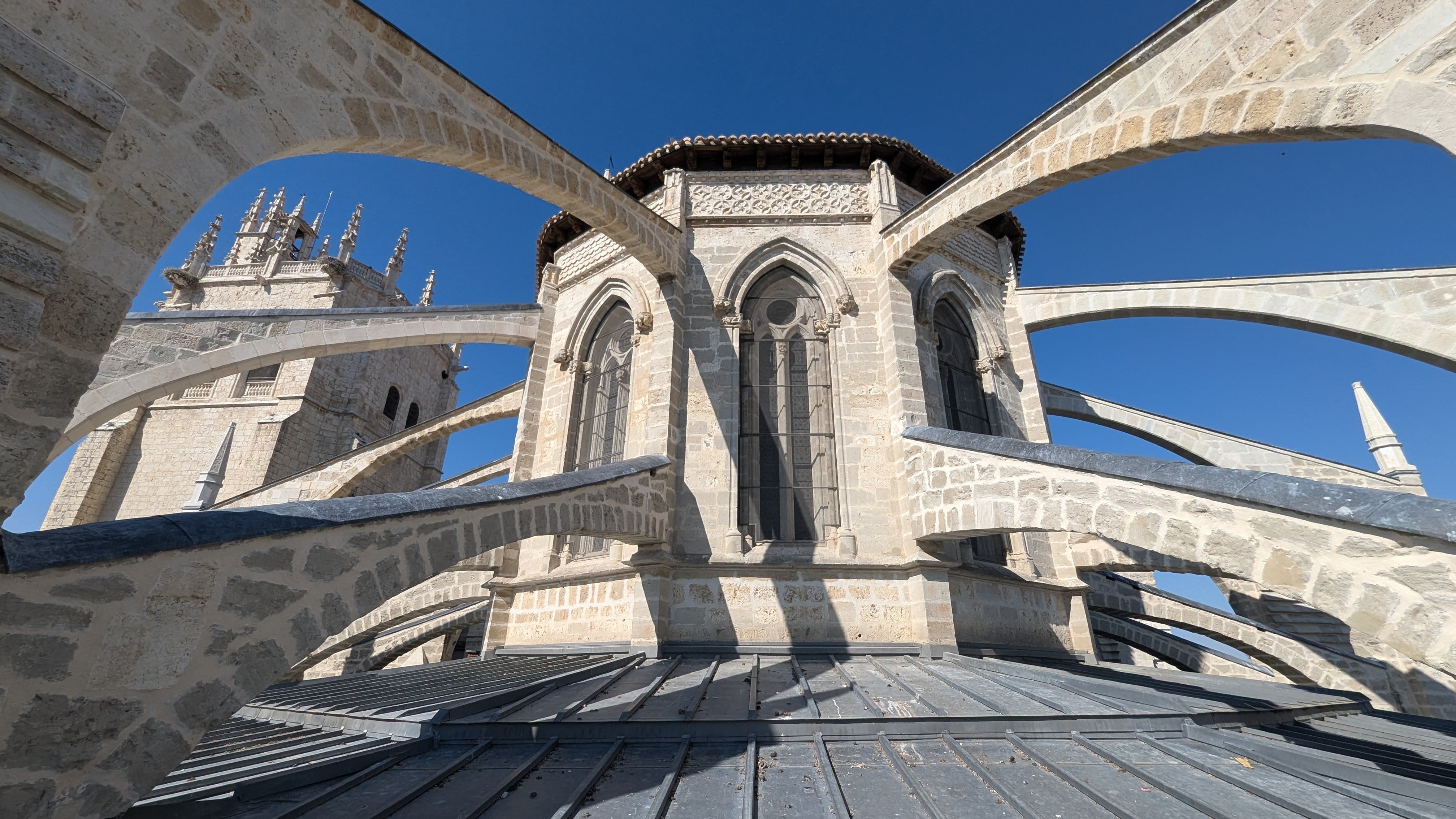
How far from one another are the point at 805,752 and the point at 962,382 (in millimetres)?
6614

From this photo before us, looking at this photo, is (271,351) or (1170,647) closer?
(271,351)

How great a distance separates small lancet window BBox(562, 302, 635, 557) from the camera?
8.23m

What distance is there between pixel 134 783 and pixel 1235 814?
423cm

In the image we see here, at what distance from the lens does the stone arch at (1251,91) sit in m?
2.90

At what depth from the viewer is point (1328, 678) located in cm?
914

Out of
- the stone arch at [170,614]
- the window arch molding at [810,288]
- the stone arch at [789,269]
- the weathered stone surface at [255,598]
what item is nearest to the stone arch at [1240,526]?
the window arch molding at [810,288]

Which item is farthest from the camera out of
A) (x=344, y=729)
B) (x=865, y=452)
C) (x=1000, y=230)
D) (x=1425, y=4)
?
(x=1000, y=230)

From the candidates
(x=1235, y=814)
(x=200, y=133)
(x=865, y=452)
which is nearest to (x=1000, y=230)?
(x=865, y=452)

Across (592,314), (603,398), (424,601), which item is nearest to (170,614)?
(603,398)

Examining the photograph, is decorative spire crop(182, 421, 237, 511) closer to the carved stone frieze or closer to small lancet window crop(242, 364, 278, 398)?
the carved stone frieze

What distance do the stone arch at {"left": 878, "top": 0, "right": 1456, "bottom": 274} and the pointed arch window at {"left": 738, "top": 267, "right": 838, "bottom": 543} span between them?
3.13 metres

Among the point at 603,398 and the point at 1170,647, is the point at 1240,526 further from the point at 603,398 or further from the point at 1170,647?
the point at 1170,647

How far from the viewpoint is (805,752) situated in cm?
314

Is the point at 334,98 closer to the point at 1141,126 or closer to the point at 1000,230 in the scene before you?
the point at 1141,126
